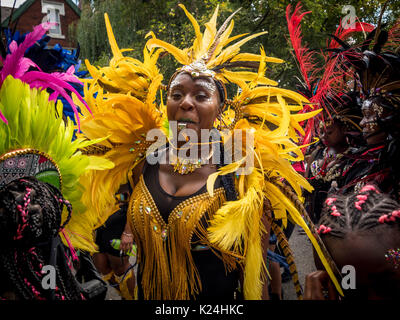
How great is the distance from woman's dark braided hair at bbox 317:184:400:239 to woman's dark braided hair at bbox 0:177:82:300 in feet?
3.32

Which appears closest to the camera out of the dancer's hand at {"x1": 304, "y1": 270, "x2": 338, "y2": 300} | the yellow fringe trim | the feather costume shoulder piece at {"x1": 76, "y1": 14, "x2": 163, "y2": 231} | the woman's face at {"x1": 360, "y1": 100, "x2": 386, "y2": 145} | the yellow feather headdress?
the dancer's hand at {"x1": 304, "y1": 270, "x2": 338, "y2": 300}

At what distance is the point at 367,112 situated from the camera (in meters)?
2.10

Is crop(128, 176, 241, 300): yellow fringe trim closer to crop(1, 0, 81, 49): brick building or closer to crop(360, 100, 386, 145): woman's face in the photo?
crop(360, 100, 386, 145): woman's face

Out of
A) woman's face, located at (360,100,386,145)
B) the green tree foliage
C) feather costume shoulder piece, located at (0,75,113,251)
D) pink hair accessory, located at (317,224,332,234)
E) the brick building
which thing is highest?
the brick building

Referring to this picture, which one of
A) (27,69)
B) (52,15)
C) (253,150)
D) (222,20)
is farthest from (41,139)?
(52,15)

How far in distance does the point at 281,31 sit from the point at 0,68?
24.7ft

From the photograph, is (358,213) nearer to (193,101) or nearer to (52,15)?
(193,101)

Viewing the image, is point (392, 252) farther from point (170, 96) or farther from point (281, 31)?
point (281, 31)

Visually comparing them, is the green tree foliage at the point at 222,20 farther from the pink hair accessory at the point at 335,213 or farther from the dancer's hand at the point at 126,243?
the pink hair accessory at the point at 335,213

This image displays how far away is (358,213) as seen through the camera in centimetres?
115

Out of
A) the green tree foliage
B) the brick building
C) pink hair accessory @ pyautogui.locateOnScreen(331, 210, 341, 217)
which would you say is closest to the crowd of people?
pink hair accessory @ pyautogui.locateOnScreen(331, 210, 341, 217)

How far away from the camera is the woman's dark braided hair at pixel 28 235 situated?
1103 millimetres

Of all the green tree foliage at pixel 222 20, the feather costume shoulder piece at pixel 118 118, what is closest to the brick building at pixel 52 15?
the green tree foliage at pixel 222 20

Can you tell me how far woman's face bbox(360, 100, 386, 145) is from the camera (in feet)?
6.61
